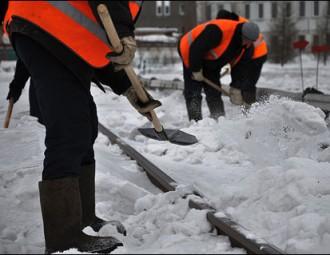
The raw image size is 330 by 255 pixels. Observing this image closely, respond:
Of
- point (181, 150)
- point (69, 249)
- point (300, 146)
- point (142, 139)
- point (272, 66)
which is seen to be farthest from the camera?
point (272, 66)

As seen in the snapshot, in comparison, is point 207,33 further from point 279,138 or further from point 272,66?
point 272,66

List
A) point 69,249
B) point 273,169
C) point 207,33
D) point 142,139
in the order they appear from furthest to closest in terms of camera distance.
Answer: point 207,33, point 142,139, point 273,169, point 69,249

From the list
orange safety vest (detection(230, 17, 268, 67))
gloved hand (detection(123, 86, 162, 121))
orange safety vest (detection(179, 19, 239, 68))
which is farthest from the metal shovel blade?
orange safety vest (detection(230, 17, 268, 67))

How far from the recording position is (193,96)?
709cm

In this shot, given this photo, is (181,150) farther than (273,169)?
Yes

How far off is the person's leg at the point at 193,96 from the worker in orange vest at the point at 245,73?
2.27 ft

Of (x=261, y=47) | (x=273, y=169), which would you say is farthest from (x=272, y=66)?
(x=273, y=169)

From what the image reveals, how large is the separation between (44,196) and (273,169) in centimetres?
156

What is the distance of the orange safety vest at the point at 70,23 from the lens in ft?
7.96

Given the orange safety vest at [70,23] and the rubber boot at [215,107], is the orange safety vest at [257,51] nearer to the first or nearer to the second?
the rubber boot at [215,107]

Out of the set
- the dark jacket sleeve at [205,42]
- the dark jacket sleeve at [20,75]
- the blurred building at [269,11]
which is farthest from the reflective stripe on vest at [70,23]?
the blurred building at [269,11]

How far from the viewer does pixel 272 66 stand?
78.7 ft

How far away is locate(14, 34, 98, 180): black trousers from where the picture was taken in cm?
242

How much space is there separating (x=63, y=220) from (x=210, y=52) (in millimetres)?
4759
